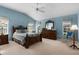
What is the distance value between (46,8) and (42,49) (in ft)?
2.97

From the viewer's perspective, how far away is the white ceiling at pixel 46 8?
2139mm

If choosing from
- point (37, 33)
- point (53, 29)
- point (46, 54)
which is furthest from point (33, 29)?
point (46, 54)

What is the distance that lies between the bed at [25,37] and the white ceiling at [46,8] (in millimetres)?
377

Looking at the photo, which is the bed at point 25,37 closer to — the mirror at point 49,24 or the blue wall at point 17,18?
the blue wall at point 17,18

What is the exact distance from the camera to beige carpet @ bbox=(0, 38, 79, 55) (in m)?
2.15

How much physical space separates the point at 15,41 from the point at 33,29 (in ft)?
1.53

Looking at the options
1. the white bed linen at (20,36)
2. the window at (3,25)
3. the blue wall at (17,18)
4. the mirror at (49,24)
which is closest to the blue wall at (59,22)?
the mirror at (49,24)

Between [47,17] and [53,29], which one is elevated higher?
[47,17]

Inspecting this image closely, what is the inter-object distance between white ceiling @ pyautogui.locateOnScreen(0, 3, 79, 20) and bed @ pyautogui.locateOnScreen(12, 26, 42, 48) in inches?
14.8

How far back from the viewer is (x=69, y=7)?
2.12 meters

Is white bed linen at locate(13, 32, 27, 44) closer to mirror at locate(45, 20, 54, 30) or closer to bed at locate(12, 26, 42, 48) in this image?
bed at locate(12, 26, 42, 48)

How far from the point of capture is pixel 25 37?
2.11 metres

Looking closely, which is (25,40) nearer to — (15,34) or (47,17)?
(15,34)

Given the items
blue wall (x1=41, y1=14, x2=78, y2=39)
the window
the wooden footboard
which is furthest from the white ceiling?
the wooden footboard
